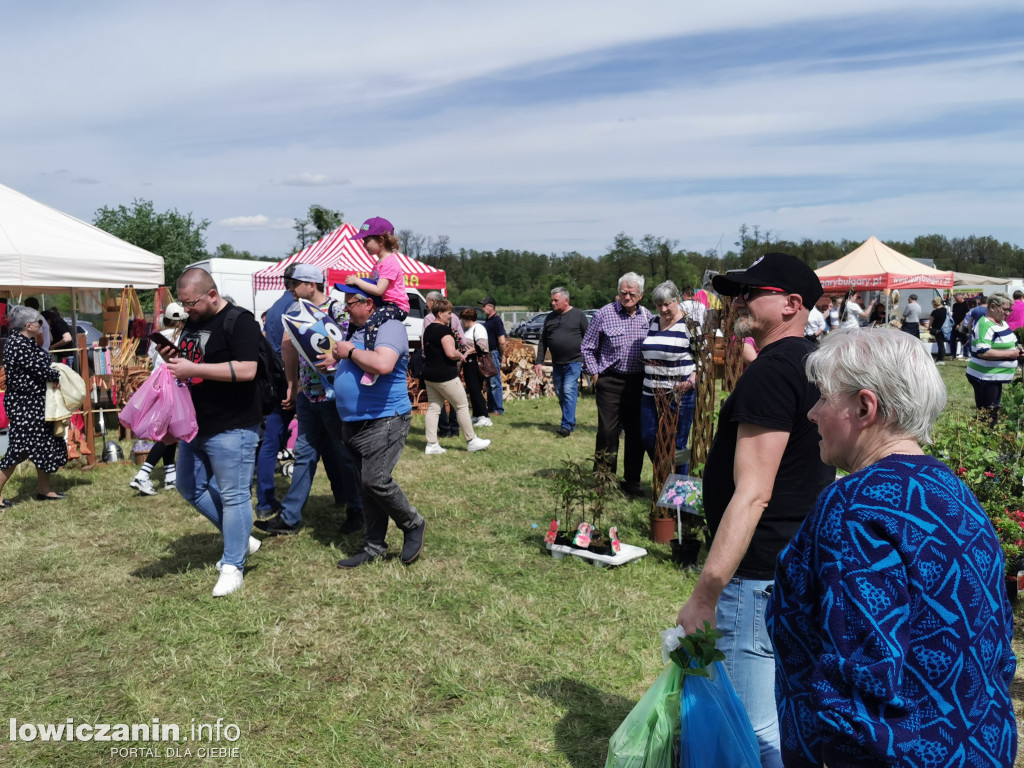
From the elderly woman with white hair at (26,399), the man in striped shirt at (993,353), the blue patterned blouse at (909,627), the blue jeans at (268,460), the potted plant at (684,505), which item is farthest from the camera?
the man in striped shirt at (993,353)

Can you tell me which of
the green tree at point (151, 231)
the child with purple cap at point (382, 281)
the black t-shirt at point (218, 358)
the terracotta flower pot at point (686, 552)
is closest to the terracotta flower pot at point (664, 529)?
the terracotta flower pot at point (686, 552)

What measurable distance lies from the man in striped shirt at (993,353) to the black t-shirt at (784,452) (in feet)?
22.1

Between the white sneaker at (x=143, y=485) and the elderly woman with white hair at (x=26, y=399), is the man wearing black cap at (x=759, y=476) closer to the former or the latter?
the white sneaker at (x=143, y=485)

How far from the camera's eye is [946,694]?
4.37 ft

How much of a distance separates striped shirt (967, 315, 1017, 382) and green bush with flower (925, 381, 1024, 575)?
205 centimetres

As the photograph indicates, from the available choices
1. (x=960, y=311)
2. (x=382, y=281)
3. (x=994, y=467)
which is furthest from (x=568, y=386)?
(x=960, y=311)

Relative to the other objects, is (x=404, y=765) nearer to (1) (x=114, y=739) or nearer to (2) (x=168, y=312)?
(1) (x=114, y=739)

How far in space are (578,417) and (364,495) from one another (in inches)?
278

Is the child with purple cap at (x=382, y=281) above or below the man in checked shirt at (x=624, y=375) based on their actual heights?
above

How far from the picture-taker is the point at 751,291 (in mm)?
2301

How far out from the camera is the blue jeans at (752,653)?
7.31 ft

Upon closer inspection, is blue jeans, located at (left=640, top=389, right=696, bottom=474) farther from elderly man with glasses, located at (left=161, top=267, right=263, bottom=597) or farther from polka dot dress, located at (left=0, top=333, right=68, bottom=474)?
polka dot dress, located at (left=0, top=333, right=68, bottom=474)

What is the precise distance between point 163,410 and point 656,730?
10.3 ft

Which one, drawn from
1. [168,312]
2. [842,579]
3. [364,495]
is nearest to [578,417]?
[364,495]
